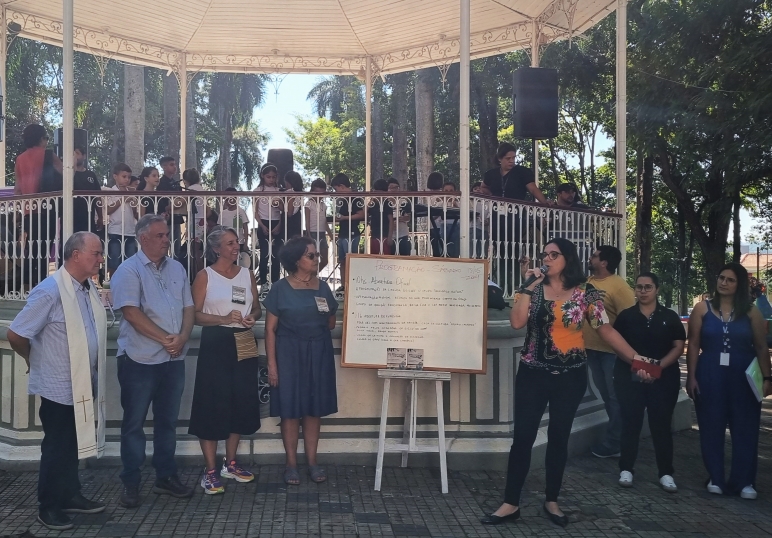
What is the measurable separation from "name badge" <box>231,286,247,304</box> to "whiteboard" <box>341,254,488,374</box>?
766 mm

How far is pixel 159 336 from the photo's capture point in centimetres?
580

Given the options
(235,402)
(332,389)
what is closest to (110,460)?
(235,402)

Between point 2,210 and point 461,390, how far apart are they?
4.49 metres

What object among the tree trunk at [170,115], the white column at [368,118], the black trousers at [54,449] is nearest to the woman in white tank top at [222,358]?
the black trousers at [54,449]

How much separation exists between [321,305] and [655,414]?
277 cm

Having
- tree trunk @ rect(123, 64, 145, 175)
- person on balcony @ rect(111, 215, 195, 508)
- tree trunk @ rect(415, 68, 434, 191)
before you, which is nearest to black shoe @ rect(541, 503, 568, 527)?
person on balcony @ rect(111, 215, 195, 508)

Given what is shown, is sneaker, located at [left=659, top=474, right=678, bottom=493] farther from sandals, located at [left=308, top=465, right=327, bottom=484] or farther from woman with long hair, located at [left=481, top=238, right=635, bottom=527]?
sandals, located at [left=308, top=465, right=327, bottom=484]

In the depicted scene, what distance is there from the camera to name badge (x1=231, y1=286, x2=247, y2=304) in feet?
20.7

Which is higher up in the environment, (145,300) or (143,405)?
(145,300)

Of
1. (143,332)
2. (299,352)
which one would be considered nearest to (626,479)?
(299,352)

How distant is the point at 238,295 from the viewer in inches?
249

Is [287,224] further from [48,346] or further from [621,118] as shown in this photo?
[621,118]

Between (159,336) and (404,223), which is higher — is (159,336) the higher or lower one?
the lower one

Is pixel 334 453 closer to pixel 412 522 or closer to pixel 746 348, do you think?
pixel 412 522
